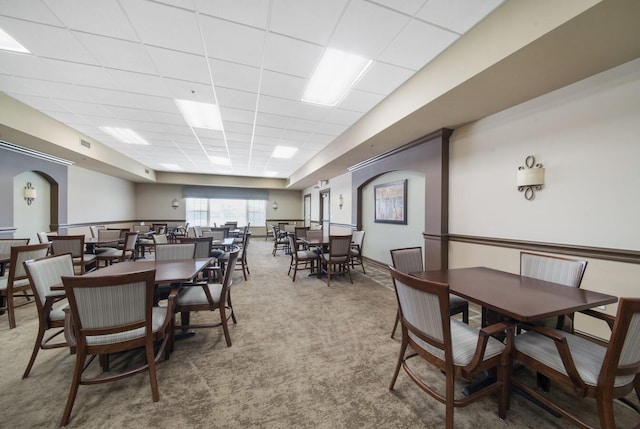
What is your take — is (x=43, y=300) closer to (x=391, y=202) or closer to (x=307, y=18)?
(x=307, y=18)

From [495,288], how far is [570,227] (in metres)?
1.37

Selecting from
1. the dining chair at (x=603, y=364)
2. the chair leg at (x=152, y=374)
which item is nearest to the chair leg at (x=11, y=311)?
the chair leg at (x=152, y=374)

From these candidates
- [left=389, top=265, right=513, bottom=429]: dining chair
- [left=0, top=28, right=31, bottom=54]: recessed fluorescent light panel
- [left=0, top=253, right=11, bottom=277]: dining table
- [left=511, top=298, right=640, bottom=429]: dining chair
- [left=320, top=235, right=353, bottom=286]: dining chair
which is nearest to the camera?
[left=511, top=298, right=640, bottom=429]: dining chair

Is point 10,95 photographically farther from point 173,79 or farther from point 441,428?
point 441,428

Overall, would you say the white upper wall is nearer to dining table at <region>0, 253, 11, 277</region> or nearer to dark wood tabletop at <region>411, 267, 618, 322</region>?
dark wood tabletop at <region>411, 267, 618, 322</region>

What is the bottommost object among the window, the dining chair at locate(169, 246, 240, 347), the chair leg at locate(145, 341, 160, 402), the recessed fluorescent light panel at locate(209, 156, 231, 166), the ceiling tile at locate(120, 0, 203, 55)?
the chair leg at locate(145, 341, 160, 402)

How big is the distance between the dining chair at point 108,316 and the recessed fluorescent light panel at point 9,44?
2630 millimetres

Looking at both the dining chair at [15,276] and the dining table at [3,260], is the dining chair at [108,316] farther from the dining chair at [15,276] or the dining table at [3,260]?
the dining table at [3,260]

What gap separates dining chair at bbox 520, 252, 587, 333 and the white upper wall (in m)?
0.55

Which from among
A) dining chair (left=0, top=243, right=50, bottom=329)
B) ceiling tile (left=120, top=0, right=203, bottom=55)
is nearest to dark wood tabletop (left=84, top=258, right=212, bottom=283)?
dining chair (left=0, top=243, right=50, bottom=329)

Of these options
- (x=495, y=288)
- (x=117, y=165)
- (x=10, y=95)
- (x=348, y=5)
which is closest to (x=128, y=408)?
(x=495, y=288)

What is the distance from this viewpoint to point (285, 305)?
3156mm

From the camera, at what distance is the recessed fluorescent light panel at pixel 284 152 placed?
5734mm

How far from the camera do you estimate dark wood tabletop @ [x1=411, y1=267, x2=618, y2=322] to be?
4.20 ft
